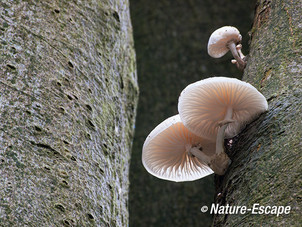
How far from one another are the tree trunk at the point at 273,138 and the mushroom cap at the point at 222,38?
0.11 m

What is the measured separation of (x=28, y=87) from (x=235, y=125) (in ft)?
1.90

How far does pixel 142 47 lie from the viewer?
3547mm

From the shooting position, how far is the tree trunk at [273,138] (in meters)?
0.96

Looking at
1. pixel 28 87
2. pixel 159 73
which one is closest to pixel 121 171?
pixel 28 87

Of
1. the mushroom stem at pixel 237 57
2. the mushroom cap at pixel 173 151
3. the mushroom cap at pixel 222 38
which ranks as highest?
the mushroom cap at pixel 222 38

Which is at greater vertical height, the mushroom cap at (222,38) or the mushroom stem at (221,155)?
the mushroom cap at (222,38)

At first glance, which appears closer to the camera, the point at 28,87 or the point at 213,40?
the point at 28,87

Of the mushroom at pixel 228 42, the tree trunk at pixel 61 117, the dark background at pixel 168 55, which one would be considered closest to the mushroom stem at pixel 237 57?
the mushroom at pixel 228 42

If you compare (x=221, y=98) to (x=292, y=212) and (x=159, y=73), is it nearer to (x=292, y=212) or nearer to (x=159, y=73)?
(x=292, y=212)

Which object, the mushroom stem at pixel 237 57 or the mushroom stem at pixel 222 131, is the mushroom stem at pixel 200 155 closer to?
the mushroom stem at pixel 222 131

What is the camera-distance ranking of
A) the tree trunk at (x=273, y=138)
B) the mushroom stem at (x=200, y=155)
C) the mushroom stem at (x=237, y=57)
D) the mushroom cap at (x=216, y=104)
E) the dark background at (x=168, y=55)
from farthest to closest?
1. the dark background at (x=168, y=55)
2. the mushroom stem at (x=237, y=57)
3. the mushroom stem at (x=200, y=155)
4. the mushroom cap at (x=216, y=104)
5. the tree trunk at (x=273, y=138)

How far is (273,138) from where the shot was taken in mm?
1084

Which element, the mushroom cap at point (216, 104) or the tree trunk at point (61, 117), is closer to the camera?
the tree trunk at point (61, 117)

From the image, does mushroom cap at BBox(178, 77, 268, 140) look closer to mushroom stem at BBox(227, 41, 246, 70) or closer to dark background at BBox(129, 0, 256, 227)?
mushroom stem at BBox(227, 41, 246, 70)
